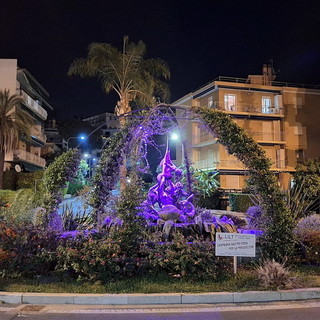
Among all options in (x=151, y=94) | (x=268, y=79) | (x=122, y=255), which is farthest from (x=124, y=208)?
(x=268, y=79)

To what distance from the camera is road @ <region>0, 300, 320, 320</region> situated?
18.5ft

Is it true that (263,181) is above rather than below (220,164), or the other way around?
below

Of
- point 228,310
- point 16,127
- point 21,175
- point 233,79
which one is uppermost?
point 233,79

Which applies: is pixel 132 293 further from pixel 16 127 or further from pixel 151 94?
pixel 16 127

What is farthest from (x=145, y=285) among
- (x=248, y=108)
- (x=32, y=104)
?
(x=32, y=104)

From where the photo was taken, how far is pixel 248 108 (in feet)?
121

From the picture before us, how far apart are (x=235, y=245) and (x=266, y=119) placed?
32.5 meters

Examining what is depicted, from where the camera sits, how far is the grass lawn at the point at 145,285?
670 centimetres

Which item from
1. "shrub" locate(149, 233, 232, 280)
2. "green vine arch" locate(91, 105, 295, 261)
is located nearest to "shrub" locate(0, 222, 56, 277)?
"shrub" locate(149, 233, 232, 280)

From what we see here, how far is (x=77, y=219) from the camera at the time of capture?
11.2 m

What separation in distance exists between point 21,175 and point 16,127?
559 cm

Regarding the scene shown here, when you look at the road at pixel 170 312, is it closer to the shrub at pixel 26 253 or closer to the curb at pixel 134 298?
the curb at pixel 134 298

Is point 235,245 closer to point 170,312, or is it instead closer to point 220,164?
point 170,312

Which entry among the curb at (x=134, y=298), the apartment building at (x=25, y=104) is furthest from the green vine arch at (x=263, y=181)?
the apartment building at (x=25, y=104)
